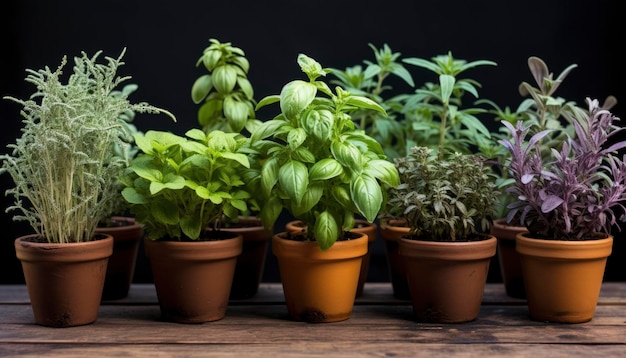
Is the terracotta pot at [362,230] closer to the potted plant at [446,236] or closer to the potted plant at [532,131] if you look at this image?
the potted plant at [446,236]

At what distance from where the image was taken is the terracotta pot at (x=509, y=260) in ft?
7.40

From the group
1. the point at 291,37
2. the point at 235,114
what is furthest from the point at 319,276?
the point at 291,37

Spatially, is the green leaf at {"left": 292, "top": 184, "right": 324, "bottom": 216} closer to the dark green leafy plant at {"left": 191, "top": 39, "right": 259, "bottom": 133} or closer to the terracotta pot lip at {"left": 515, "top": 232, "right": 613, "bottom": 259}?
the dark green leafy plant at {"left": 191, "top": 39, "right": 259, "bottom": 133}

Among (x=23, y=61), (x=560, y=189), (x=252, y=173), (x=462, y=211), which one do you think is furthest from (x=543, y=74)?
(x=23, y=61)

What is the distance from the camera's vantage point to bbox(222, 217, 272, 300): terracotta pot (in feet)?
7.30

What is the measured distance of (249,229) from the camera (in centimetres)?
222

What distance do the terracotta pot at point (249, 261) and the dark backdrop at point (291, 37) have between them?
29.2 inches

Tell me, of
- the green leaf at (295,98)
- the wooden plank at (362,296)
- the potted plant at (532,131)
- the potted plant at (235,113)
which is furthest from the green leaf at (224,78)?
the potted plant at (532,131)

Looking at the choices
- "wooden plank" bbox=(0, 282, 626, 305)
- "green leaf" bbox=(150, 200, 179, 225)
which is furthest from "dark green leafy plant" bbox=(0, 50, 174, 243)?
"wooden plank" bbox=(0, 282, 626, 305)

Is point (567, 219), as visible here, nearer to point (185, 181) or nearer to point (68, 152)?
point (185, 181)

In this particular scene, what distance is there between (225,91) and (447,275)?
83cm

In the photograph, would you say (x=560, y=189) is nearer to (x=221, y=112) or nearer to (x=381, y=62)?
(x=381, y=62)

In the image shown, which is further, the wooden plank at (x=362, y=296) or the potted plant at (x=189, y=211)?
the wooden plank at (x=362, y=296)

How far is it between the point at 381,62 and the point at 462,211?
0.73 meters
